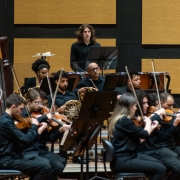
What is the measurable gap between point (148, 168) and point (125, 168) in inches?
8.4

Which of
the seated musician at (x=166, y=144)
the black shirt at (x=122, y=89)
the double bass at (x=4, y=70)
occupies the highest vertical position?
the double bass at (x=4, y=70)

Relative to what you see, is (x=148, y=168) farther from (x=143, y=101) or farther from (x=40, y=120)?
(x=40, y=120)

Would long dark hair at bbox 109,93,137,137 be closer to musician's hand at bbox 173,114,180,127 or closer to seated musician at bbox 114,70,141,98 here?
→ musician's hand at bbox 173,114,180,127

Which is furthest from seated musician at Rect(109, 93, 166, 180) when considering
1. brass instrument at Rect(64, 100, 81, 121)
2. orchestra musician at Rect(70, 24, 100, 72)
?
orchestra musician at Rect(70, 24, 100, 72)

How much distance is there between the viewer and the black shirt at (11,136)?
4.45m

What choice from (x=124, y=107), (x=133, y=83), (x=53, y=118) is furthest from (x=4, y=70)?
(x=133, y=83)

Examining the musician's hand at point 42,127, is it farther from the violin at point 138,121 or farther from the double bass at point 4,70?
the violin at point 138,121

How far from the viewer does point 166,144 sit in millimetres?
5266

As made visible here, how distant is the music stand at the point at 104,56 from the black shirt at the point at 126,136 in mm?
2216

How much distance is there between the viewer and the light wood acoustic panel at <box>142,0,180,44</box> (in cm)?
816

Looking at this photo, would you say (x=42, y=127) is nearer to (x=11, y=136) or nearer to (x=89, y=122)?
(x=11, y=136)

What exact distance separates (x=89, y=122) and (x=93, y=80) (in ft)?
6.63

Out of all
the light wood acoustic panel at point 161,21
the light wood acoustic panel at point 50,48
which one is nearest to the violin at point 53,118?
the light wood acoustic panel at point 50,48

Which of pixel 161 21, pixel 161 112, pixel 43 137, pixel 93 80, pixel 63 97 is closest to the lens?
pixel 161 112
